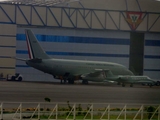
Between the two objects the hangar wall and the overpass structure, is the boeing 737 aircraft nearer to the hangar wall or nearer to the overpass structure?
the overpass structure

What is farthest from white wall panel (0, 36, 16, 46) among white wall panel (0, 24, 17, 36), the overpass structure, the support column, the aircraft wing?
the support column

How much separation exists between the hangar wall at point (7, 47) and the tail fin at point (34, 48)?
406cm

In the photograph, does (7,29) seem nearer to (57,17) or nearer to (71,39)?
(57,17)

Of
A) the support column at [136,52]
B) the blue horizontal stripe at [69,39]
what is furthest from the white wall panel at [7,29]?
the support column at [136,52]

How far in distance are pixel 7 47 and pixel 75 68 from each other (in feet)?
34.8

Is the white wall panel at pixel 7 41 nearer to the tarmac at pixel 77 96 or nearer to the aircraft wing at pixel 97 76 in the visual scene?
the aircraft wing at pixel 97 76

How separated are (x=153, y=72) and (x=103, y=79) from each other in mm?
8619

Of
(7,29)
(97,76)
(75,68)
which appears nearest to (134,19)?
(97,76)

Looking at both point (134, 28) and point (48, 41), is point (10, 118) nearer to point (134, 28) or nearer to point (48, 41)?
point (134, 28)

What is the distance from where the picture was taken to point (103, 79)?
7638 centimetres

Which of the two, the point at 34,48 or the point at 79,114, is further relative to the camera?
the point at 34,48

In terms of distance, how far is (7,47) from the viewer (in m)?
79.8

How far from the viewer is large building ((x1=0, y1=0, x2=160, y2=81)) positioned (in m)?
72.0

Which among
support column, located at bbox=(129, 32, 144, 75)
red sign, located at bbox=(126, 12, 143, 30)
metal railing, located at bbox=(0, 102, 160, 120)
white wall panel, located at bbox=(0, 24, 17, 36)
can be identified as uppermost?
red sign, located at bbox=(126, 12, 143, 30)
